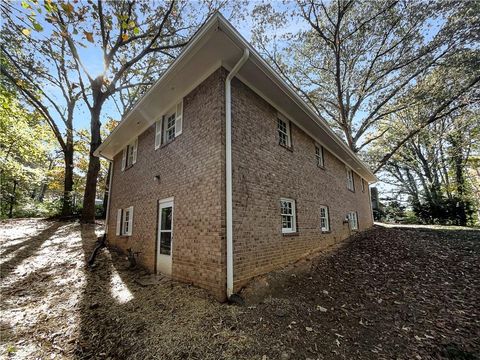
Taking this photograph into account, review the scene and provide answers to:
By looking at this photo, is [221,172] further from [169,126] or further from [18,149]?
[18,149]

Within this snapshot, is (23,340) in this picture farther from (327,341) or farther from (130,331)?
(327,341)

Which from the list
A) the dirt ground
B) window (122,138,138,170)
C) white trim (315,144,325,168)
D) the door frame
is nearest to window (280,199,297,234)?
the dirt ground

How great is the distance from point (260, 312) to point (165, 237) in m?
3.58

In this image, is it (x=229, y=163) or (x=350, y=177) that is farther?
(x=350, y=177)

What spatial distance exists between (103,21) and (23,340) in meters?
13.6

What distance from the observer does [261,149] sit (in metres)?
5.99

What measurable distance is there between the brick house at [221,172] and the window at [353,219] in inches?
128

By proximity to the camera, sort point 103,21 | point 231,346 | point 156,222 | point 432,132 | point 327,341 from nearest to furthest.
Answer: point 231,346
point 327,341
point 156,222
point 103,21
point 432,132

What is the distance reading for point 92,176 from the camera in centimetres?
1266

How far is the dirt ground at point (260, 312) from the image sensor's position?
3.14 m

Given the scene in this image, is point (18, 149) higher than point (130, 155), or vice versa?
point (18, 149)

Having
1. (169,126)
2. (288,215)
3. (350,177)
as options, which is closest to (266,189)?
(288,215)

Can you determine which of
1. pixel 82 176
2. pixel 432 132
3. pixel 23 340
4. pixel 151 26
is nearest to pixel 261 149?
pixel 23 340

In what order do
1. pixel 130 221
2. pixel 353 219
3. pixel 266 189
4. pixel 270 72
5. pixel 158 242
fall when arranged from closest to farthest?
pixel 270 72 → pixel 266 189 → pixel 158 242 → pixel 130 221 → pixel 353 219
